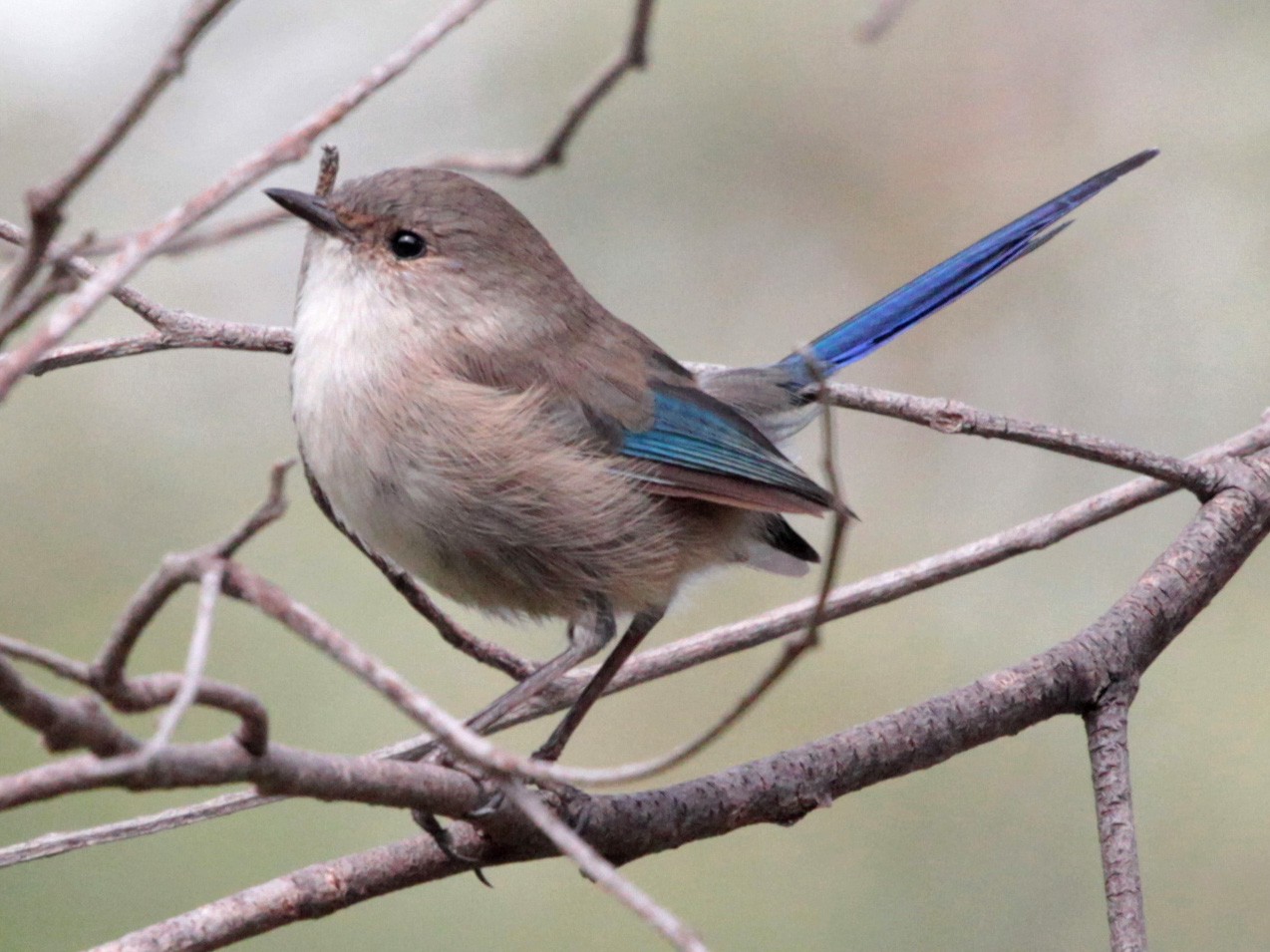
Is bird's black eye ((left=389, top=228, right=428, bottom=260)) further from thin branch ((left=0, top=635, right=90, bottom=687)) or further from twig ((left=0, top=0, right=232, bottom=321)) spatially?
thin branch ((left=0, top=635, right=90, bottom=687))

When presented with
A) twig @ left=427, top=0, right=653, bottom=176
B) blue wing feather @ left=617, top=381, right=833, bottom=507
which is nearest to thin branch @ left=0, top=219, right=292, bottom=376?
twig @ left=427, top=0, right=653, bottom=176

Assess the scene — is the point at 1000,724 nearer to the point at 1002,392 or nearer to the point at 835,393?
the point at 835,393

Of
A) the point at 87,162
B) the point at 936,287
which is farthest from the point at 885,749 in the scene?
the point at 87,162

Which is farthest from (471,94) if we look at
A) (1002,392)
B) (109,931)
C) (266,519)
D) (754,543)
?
(266,519)

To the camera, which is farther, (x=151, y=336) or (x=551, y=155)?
(x=151, y=336)

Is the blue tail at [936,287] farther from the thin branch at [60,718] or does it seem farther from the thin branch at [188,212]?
the thin branch at [60,718]

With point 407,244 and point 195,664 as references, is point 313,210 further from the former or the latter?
point 195,664

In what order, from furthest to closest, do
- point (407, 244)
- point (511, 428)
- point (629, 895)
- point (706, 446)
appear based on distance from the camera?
point (706, 446) → point (407, 244) → point (511, 428) → point (629, 895)

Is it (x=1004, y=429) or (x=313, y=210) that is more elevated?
(x=313, y=210)
